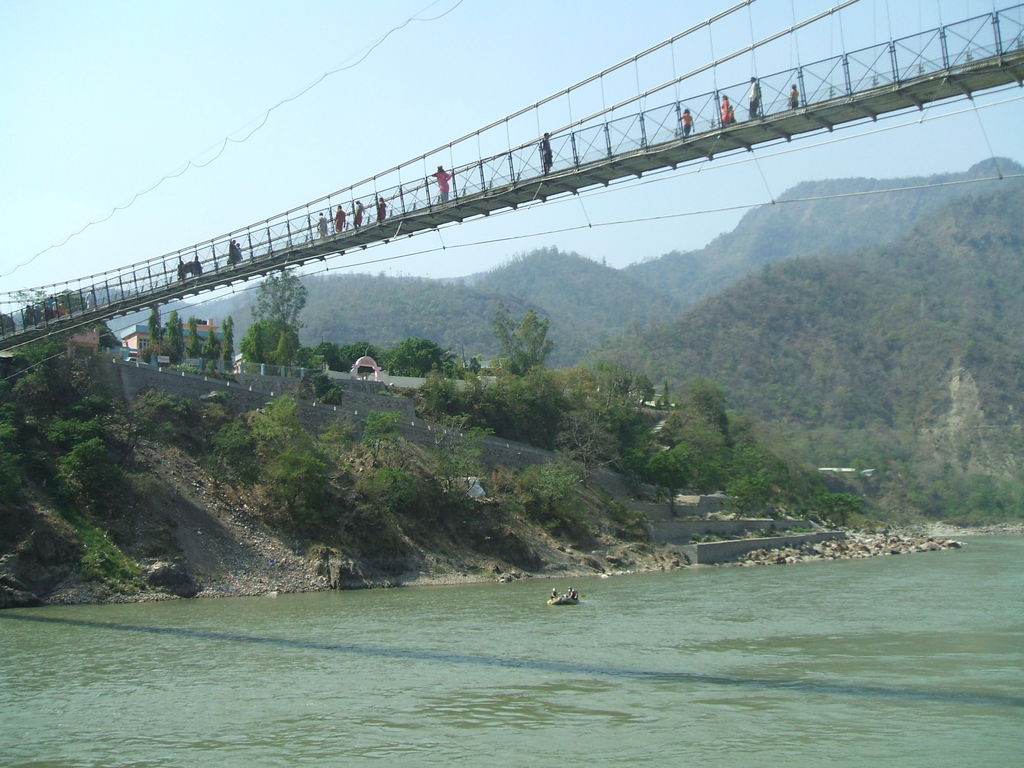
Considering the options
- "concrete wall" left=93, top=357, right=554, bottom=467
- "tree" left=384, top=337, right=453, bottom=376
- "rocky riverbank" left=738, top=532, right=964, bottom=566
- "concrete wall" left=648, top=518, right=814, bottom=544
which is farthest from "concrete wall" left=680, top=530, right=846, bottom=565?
"tree" left=384, top=337, right=453, bottom=376

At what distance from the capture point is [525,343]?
232ft

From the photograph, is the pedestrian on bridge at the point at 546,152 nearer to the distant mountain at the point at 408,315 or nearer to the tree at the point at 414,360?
the tree at the point at 414,360

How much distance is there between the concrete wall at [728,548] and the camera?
44.6 meters

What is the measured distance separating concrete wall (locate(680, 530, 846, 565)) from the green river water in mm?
16186

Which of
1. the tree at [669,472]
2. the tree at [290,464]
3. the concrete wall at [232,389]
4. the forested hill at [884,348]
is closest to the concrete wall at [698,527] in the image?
the tree at [669,472]

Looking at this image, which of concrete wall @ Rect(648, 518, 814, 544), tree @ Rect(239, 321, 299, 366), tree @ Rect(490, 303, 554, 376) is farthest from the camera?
tree @ Rect(490, 303, 554, 376)

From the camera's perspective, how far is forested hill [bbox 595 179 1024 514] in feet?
356

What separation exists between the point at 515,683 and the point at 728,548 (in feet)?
103

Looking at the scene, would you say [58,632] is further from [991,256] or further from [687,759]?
[991,256]

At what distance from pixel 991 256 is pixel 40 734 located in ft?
545

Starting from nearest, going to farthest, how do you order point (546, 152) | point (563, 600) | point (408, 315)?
1. point (546, 152)
2. point (563, 600)
3. point (408, 315)

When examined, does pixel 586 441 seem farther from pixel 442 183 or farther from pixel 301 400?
pixel 442 183

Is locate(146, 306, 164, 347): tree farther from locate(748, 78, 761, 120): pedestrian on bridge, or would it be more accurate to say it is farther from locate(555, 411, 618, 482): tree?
locate(748, 78, 761, 120): pedestrian on bridge

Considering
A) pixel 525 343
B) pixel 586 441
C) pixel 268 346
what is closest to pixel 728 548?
pixel 586 441
